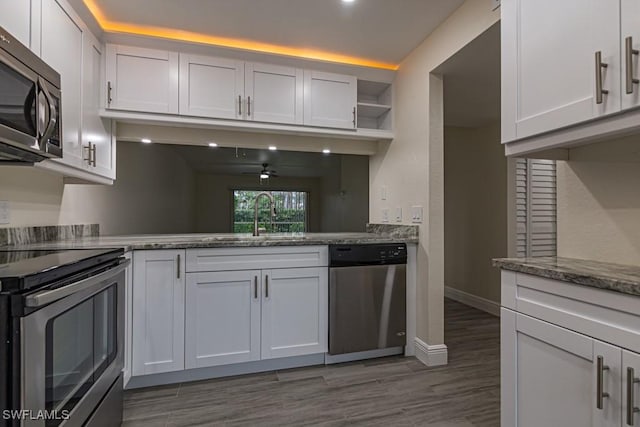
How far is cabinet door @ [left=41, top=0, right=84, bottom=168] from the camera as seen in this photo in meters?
1.72

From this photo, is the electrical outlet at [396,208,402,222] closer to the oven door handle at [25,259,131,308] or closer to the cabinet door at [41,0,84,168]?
the oven door handle at [25,259,131,308]

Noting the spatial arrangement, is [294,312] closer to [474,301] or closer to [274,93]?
[274,93]

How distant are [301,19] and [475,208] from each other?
3103 millimetres

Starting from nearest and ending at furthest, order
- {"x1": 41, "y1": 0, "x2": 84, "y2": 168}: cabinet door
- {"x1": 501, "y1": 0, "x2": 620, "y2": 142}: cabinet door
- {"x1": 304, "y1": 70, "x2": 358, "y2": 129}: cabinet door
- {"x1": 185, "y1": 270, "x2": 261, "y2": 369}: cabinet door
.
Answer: {"x1": 501, "y1": 0, "x2": 620, "y2": 142}: cabinet door → {"x1": 41, "y1": 0, "x2": 84, "y2": 168}: cabinet door → {"x1": 185, "y1": 270, "x2": 261, "y2": 369}: cabinet door → {"x1": 304, "y1": 70, "x2": 358, "y2": 129}: cabinet door

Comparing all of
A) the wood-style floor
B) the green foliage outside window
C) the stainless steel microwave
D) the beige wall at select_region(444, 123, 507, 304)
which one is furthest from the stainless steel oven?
the green foliage outside window

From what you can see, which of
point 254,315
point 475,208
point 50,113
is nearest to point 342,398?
point 254,315

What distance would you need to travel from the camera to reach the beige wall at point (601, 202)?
1.27 m

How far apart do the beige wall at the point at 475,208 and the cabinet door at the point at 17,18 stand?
13.4 feet

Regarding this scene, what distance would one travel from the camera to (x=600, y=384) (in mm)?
979

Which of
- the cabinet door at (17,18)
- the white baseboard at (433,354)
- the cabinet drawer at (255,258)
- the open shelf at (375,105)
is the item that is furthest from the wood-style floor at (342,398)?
the open shelf at (375,105)

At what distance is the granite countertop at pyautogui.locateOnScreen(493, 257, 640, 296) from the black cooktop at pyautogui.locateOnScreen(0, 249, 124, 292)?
5.64ft

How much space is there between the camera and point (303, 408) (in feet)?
6.33

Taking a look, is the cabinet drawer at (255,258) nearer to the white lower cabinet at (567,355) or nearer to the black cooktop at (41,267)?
the black cooktop at (41,267)

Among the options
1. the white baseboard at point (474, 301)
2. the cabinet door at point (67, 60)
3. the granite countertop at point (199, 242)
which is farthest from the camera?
the white baseboard at point (474, 301)
